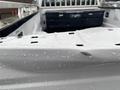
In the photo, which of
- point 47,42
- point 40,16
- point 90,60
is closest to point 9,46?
point 47,42

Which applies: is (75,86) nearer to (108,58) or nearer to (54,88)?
(54,88)

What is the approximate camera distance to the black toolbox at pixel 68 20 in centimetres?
284

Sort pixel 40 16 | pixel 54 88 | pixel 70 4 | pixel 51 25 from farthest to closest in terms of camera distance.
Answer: pixel 70 4 → pixel 40 16 → pixel 51 25 → pixel 54 88

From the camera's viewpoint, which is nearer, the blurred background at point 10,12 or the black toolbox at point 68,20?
the blurred background at point 10,12

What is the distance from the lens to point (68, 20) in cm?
286

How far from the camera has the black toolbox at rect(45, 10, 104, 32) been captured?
2.84m

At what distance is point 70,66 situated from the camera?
44.8 inches

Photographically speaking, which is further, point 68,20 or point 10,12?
point 68,20

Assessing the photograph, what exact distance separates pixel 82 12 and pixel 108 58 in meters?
1.81

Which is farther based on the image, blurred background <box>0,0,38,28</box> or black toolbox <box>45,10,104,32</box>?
black toolbox <box>45,10,104,32</box>

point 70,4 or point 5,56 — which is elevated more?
point 70,4

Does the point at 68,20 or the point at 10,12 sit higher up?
the point at 10,12

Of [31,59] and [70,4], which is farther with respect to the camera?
[70,4]

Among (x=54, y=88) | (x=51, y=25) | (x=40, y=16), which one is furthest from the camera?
(x=40, y=16)
